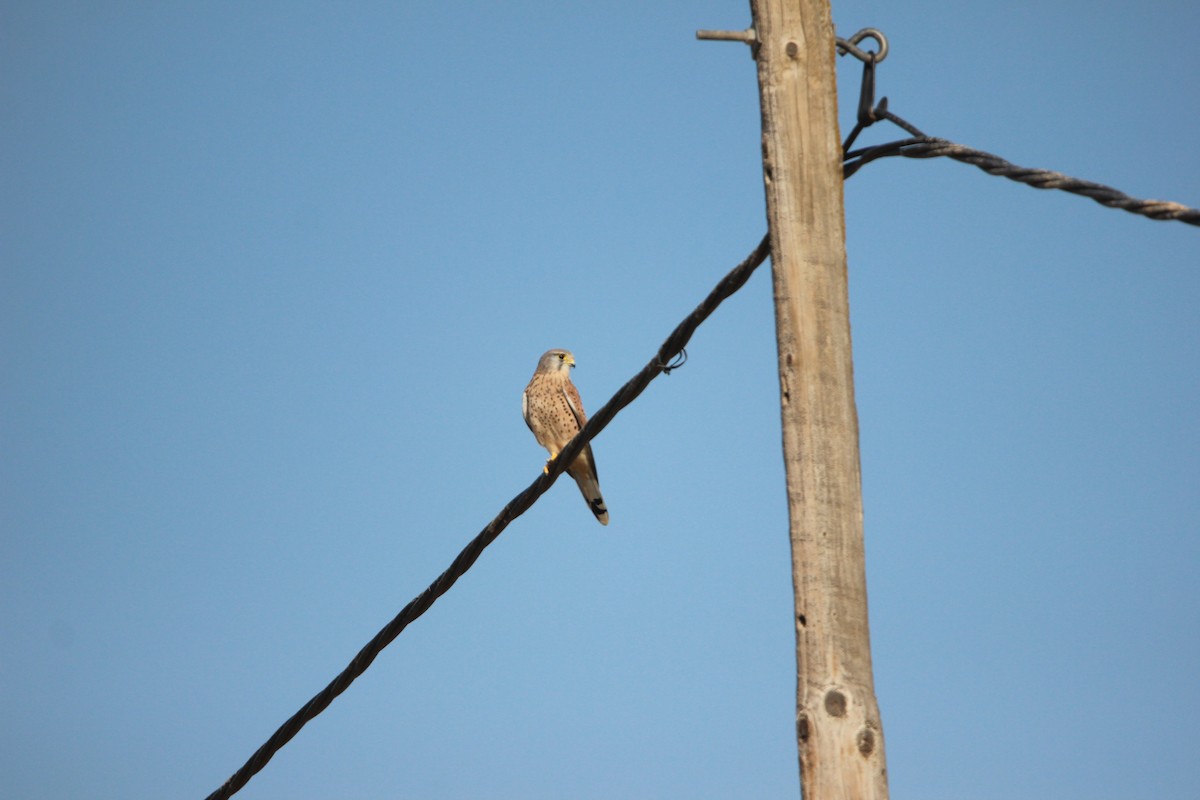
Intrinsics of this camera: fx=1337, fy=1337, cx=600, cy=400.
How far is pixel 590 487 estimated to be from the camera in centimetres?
988

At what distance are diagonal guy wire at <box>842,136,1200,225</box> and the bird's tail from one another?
5.84 metres

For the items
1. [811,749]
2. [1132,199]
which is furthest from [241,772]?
[1132,199]

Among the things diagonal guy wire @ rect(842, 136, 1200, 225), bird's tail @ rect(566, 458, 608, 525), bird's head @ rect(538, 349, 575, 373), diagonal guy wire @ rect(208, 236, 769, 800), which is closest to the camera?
diagonal guy wire @ rect(842, 136, 1200, 225)

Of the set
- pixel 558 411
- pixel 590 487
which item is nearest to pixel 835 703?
pixel 590 487

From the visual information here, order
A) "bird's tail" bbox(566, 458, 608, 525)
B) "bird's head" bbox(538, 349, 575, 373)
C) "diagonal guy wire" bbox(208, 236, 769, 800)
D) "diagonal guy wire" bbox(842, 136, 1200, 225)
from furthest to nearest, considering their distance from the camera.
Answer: "bird's head" bbox(538, 349, 575, 373) < "bird's tail" bbox(566, 458, 608, 525) < "diagonal guy wire" bbox(208, 236, 769, 800) < "diagonal guy wire" bbox(842, 136, 1200, 225)

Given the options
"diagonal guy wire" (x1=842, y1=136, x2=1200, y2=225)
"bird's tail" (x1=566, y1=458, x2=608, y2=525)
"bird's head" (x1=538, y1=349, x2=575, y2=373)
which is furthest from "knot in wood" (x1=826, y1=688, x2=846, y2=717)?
"bird's head" (x1=538, y1=349, x2=575, y2=373)

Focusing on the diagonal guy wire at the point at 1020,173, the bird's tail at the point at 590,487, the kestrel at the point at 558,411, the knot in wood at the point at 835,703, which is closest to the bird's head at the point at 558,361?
the kestrel at the point at 558,411

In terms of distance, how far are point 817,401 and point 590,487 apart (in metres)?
6.28

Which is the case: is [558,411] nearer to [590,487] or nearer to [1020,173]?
[590,487]

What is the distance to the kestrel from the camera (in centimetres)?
992

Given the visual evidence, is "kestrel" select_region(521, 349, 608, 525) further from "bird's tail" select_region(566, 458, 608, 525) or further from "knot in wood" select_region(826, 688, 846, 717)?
"knot in wood" select_region(826, 688, 846, 717)

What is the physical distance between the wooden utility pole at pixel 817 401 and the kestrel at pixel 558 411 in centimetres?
605

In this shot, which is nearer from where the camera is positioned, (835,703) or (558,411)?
(835,703)

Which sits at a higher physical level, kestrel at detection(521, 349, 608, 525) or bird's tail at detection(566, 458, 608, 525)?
kestrel at detection(521, 349, 608, 525)
